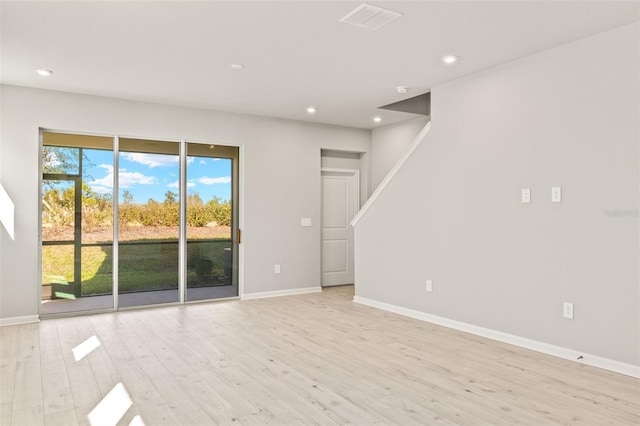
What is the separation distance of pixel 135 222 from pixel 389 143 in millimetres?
4054

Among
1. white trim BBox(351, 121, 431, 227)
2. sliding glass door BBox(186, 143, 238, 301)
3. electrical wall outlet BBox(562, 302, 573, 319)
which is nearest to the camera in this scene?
electrical wall outlet BBox(562, 302, 573, 319)

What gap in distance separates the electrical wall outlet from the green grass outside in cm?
433

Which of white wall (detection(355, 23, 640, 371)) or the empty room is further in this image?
white wall (detection(355, 23, 640, 371))

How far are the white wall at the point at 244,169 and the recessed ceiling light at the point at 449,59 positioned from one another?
122 inches

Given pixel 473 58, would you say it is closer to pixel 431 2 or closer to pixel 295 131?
pixel 431 2

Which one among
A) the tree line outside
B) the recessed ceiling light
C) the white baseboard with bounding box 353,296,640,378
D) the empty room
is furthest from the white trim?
the tree line outside

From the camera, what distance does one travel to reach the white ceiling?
3166 millimetres

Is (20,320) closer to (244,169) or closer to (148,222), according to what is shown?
(148,222)

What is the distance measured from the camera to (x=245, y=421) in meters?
2.59

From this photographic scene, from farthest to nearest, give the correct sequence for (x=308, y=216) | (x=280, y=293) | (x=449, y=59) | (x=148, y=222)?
1. (x=308, y=216)
2. (x=280, y=293)
3. (x=148, y=222)
4. (x=449, y=59)

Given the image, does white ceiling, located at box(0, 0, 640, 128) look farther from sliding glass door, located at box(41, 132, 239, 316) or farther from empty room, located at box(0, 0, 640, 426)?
sliding glass door, located at box(41, 132, 239, 316)

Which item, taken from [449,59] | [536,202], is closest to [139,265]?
[449,59]

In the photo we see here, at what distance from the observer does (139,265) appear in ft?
19.1

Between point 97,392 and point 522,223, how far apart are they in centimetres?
372
